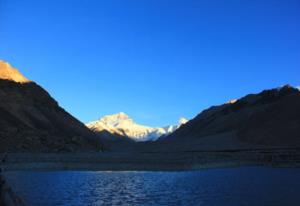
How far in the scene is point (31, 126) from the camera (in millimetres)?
155875

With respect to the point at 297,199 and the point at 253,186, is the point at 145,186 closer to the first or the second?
the point at 253,186

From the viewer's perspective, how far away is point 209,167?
77938 mm

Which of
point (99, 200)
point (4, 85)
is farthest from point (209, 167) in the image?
point (4, 85)

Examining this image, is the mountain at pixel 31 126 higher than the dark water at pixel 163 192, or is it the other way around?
the mountain at pixel 31 126

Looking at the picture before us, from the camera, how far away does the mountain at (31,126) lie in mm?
124875

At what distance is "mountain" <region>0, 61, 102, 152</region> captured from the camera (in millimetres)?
124875

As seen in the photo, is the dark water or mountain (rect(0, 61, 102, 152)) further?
mountain (rect(0, 61, 102, 152))

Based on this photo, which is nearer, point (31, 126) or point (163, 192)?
point (163, 192)

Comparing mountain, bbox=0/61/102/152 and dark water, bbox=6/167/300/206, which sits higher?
mountain, bbox=0/61/102/152

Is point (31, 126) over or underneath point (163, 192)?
over

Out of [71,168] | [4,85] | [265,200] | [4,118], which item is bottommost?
[265,200]

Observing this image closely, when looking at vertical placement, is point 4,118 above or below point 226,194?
above

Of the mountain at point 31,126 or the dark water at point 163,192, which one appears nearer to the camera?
the dark water at point 163,192

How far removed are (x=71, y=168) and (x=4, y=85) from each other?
4141 inches
